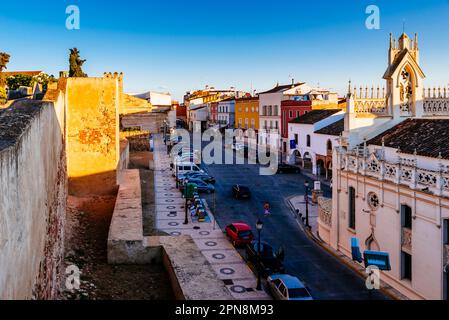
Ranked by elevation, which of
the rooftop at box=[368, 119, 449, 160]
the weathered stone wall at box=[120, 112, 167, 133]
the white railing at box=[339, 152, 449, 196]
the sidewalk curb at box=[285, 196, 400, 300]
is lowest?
the sidewalk curb at box=[285, 196, 400, 300]

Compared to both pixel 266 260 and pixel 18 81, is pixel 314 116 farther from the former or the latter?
pixel 266 260

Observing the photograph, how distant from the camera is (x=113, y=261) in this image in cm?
1489

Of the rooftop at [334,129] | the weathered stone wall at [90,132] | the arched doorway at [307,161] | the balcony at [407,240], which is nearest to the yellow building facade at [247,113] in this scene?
the arched doorway at [307,161]

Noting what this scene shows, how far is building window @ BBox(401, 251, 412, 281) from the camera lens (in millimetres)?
15594

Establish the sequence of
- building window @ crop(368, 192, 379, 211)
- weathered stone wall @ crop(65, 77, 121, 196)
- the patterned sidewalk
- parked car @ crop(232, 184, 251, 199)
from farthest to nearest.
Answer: parked car @ crop(232, 184, 251, 199)
weathered stone wall @ crop(65, 77, 121, 196)
building window @ crop(368, 192, 379, 211)
the patterned sidewalk

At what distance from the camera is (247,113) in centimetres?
6369

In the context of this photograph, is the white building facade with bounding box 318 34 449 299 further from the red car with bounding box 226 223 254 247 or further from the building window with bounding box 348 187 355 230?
the red car with bounding box 226 223 254 247

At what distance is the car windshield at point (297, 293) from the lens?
45.1ft

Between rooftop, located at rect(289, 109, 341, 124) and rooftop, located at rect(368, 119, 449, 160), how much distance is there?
20161mm

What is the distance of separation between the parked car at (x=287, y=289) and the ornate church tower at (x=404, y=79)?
1014cm

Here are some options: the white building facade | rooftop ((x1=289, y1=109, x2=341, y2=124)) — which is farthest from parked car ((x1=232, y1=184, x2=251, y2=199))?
rooftop ((x1=289, y1=109, x2=341, y2=124))

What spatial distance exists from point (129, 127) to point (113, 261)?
140ft

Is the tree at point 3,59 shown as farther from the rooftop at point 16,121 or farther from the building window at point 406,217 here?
the building window at point 406,217
